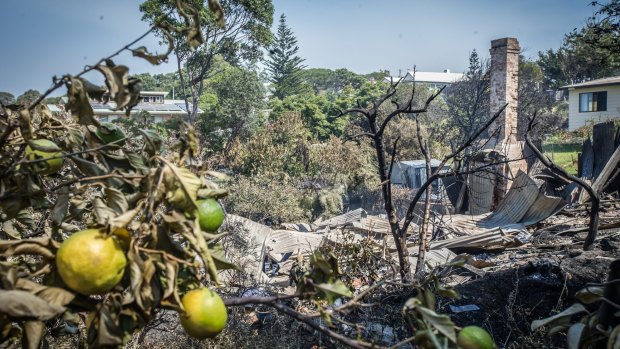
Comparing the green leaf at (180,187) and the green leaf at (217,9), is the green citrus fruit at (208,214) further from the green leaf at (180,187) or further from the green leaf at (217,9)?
the green leaf at (217,9)

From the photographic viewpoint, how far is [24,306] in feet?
2.44

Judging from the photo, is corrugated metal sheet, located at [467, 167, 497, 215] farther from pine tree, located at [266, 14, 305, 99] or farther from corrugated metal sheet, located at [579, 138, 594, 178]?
pine tree, located at [266, 14, 305, 99]

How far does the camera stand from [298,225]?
450 inches

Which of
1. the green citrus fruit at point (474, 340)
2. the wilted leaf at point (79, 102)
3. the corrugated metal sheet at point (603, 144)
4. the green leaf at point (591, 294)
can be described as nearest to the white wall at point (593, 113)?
the corrugated metal sheet at point (603, 144)

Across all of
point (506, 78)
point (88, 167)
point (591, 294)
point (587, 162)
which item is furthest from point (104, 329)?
point (506, 78)

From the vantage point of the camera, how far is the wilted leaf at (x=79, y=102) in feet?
3.05

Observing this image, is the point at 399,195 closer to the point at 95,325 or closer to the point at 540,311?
the point at 540,311

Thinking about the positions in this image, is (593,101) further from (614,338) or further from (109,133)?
(109,133)

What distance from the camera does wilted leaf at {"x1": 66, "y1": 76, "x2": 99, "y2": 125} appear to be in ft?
3.05

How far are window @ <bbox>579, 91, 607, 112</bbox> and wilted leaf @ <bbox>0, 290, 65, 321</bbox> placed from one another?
93.7 feet

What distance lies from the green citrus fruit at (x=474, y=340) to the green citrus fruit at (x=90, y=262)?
657 millimetres

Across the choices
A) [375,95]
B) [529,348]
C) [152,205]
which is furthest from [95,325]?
[375,95]

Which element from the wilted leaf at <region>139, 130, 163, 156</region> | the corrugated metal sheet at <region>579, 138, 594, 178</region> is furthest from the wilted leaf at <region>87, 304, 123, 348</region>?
the corrugated metal sheet at <region>579, 138, 594, 178</region>

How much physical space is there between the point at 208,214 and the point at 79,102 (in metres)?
0.33
